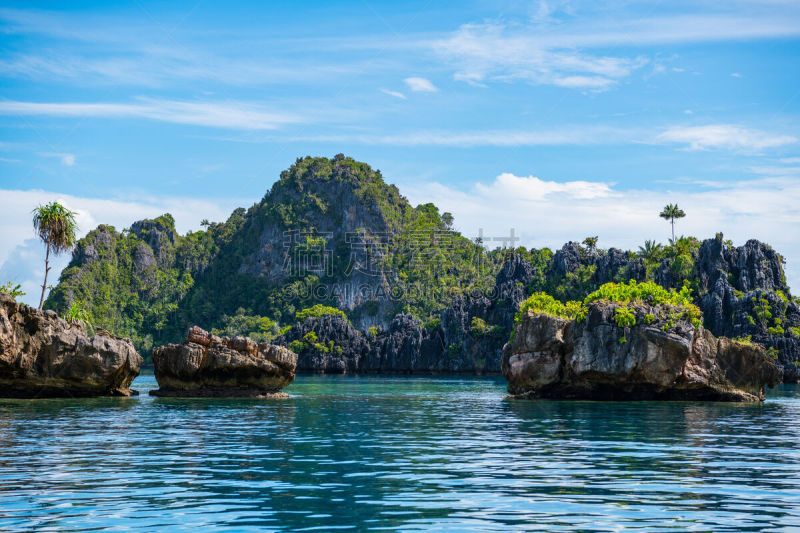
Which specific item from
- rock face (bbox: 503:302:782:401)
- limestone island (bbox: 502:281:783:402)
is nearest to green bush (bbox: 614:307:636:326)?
limestone island (bbox: 502:281:783:402)

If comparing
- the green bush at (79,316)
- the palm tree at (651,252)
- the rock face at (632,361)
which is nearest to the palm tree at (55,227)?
the green bush at (79,316)

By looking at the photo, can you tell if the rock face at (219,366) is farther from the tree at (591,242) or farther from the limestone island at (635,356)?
the tree at (591,242)

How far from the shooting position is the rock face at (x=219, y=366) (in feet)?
161

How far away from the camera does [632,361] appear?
151 ft

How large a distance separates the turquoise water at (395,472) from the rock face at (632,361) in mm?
10403

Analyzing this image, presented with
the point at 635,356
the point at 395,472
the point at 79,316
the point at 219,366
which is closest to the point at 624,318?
the point at 635,356

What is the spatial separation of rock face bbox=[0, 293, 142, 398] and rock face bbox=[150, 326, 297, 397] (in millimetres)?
3089

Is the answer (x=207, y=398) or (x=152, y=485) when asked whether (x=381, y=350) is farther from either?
(x=152, y=485)

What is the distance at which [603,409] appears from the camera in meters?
40.3

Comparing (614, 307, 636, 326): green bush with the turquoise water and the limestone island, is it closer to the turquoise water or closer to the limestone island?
the limestone island

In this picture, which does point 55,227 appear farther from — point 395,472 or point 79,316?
point 395,472

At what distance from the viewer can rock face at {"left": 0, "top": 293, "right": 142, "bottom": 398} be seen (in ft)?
136

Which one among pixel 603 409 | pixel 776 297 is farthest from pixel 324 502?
pixel 776 297

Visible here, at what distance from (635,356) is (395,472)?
1203 inches
